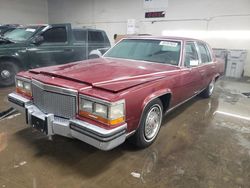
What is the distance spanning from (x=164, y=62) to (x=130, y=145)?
1367 mm

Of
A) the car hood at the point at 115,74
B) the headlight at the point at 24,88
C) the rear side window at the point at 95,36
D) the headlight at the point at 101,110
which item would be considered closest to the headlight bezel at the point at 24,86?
the headlight at the point at 24,88

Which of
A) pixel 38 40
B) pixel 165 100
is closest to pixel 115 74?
pixel 165 100

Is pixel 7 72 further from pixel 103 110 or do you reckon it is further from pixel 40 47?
pixel 103 110

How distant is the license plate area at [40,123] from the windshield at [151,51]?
5.81ft

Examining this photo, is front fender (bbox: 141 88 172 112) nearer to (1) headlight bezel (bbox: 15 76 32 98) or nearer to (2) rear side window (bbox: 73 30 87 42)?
(1) headlight bezel (bbox: 15 76 32 98)

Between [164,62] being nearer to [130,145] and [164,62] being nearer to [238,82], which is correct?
[130,145]

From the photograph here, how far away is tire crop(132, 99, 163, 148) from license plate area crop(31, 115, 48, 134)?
99cm

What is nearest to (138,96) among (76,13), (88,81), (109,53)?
(88,81)

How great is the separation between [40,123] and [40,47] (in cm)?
382

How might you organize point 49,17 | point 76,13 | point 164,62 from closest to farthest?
point 164,62
point 76,13
point 49,17

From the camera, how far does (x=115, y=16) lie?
11289 mm

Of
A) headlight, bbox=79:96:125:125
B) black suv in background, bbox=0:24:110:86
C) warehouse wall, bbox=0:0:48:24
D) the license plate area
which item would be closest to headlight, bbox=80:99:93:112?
headlight, bbox=79:96:125:125

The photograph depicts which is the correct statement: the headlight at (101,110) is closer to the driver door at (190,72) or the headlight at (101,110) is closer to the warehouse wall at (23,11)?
the driver door at (190,72)

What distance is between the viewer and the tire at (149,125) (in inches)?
94.7
